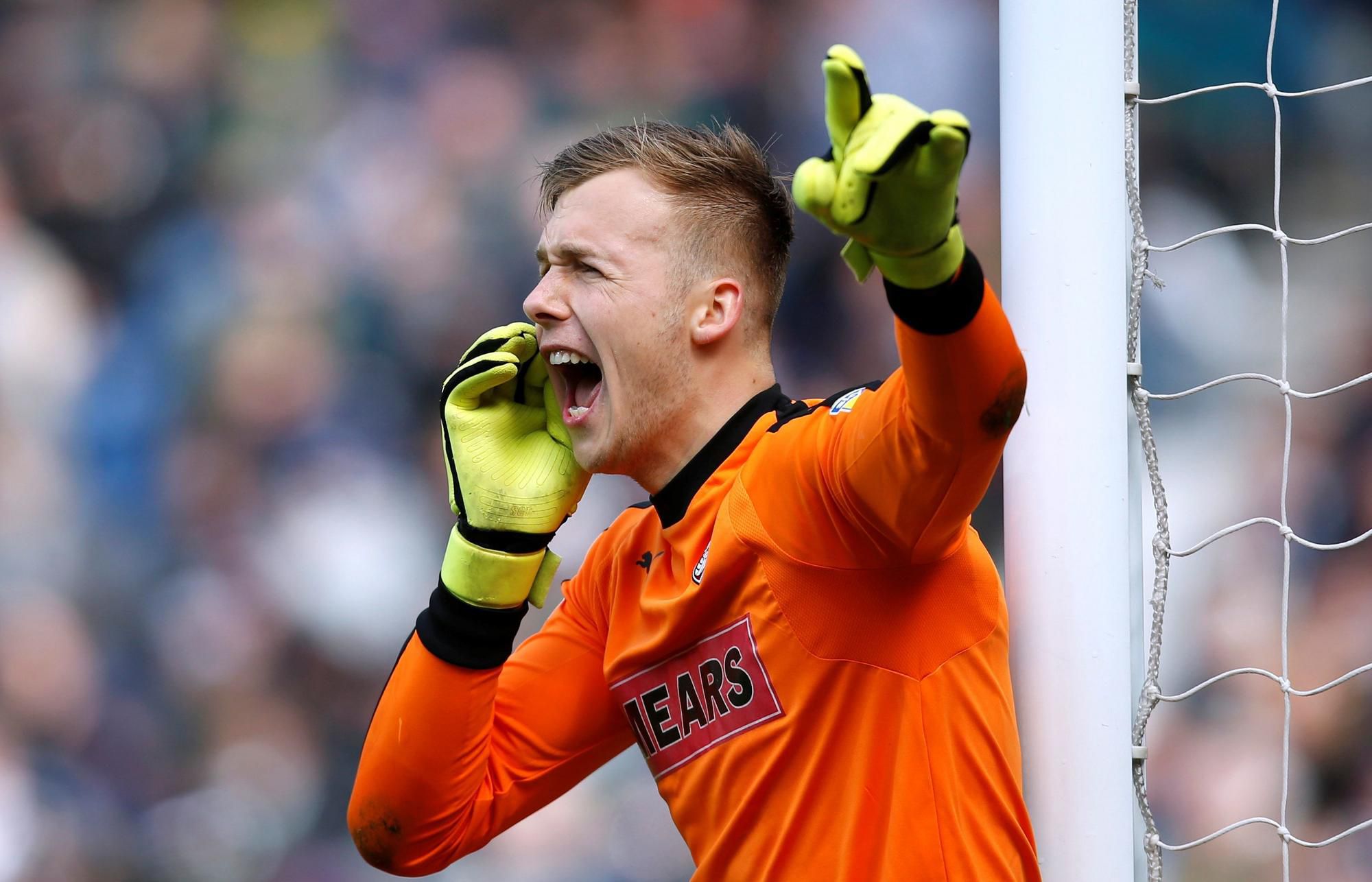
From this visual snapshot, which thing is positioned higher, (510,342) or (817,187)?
(817,187)

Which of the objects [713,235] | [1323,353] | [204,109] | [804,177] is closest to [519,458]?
[713,235]

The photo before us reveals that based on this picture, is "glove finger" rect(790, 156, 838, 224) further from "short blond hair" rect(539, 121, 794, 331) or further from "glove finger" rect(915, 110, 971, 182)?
"short blond hair" rect(539, 121, 794, 331)

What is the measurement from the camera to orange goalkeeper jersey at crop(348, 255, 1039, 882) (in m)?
0.89

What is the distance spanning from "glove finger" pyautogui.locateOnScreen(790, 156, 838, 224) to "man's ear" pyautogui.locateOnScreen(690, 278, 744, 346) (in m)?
0.47

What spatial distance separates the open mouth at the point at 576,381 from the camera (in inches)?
51.7

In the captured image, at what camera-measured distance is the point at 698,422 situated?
1.27 meters

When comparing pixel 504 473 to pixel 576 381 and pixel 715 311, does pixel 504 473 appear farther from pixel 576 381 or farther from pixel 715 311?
pixel 715 311

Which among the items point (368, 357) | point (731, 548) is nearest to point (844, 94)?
point (731, 548)

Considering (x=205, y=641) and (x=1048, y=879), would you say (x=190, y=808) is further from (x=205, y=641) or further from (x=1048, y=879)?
(x=1048, y=879)

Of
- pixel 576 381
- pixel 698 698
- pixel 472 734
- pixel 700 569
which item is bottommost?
pixel 472 734

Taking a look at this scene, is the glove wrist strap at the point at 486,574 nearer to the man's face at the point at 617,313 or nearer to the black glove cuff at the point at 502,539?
the black glove cuff at the point at 502,539

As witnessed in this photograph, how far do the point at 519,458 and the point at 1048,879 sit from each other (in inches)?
28.8

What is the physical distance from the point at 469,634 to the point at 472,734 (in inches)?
4.5

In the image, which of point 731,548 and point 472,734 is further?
point 472,734
